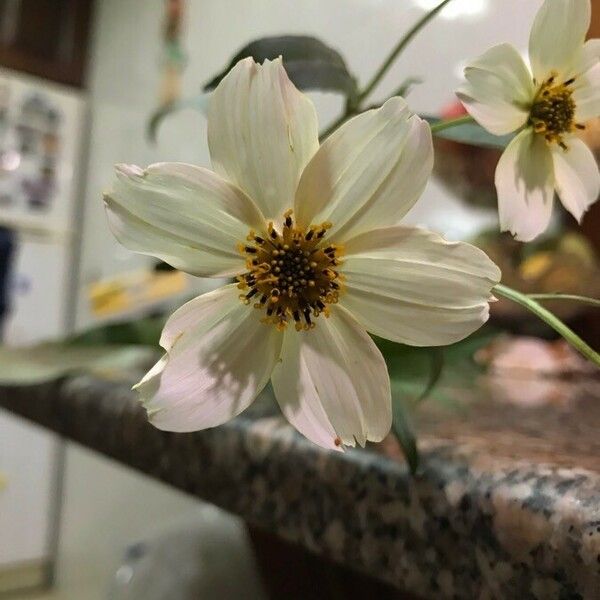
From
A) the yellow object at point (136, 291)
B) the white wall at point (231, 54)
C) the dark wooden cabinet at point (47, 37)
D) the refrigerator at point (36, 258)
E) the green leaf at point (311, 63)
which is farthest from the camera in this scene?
the dark wooden cabinet at point (47, 37)

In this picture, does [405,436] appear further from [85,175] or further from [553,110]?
[85,175]

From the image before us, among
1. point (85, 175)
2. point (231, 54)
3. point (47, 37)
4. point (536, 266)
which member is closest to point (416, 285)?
point (231, 54)

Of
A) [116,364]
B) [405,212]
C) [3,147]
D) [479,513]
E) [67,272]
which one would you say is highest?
[405,212]

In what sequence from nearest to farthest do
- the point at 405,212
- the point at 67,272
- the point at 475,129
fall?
1. the point at 405,212
2. the point at 475,129
3. the point at 67,272

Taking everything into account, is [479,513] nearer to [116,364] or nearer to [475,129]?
[475,129]

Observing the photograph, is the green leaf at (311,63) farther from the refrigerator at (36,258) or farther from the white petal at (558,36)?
the refrigerator at (36,258)

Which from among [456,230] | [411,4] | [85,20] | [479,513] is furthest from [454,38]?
[85,20]

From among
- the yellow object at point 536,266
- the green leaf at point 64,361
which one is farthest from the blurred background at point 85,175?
the green leaf at point 64,361
